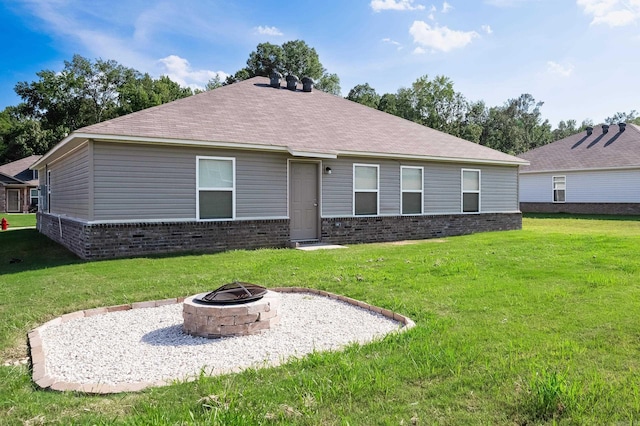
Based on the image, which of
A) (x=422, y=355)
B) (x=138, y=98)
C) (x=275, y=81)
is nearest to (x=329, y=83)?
(x=138, y=98)

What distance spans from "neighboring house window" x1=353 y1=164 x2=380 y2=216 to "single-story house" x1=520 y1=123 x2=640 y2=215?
17323 millimetres

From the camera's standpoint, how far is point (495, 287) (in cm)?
595

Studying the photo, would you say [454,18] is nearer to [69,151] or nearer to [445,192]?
[445,192]

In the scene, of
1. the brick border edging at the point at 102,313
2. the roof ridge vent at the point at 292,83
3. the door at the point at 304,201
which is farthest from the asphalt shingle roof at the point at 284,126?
the brick border edging at the point at 102,313

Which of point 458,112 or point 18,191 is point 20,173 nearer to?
point 18,191

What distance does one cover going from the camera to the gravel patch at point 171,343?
11.7 feet

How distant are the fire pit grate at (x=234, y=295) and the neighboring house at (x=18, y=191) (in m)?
35.8

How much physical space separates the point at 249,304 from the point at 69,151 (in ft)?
34.6

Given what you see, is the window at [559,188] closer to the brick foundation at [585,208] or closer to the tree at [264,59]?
the brick foundation at [585,208]

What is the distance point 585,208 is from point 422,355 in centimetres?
2536

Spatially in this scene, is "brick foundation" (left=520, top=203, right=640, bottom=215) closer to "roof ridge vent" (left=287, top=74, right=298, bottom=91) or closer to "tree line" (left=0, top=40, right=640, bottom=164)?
"roof ridge vent" (left=287, top=74, right=298, bottom=91)

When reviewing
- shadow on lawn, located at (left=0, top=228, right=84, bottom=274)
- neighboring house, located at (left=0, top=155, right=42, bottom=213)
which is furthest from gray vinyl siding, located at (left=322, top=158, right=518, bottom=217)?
neighboring house, located at (left=0, top=155, right=42, bottom=213)

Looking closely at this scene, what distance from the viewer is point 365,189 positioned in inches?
510

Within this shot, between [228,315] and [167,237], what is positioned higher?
[167,237]
